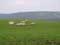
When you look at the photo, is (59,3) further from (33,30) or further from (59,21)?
(33,30)

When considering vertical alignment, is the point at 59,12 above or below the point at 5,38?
above

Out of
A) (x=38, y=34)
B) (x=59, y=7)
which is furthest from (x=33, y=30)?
(x=59, y=7)

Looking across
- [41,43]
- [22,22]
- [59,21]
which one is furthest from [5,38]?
[59,21]

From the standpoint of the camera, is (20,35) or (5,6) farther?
(5,6)

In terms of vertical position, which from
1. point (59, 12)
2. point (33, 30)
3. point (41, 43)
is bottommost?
point (41, 43)

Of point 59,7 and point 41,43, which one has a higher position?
point 59,7

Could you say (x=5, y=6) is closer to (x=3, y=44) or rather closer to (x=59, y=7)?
(x=3, y=44)
